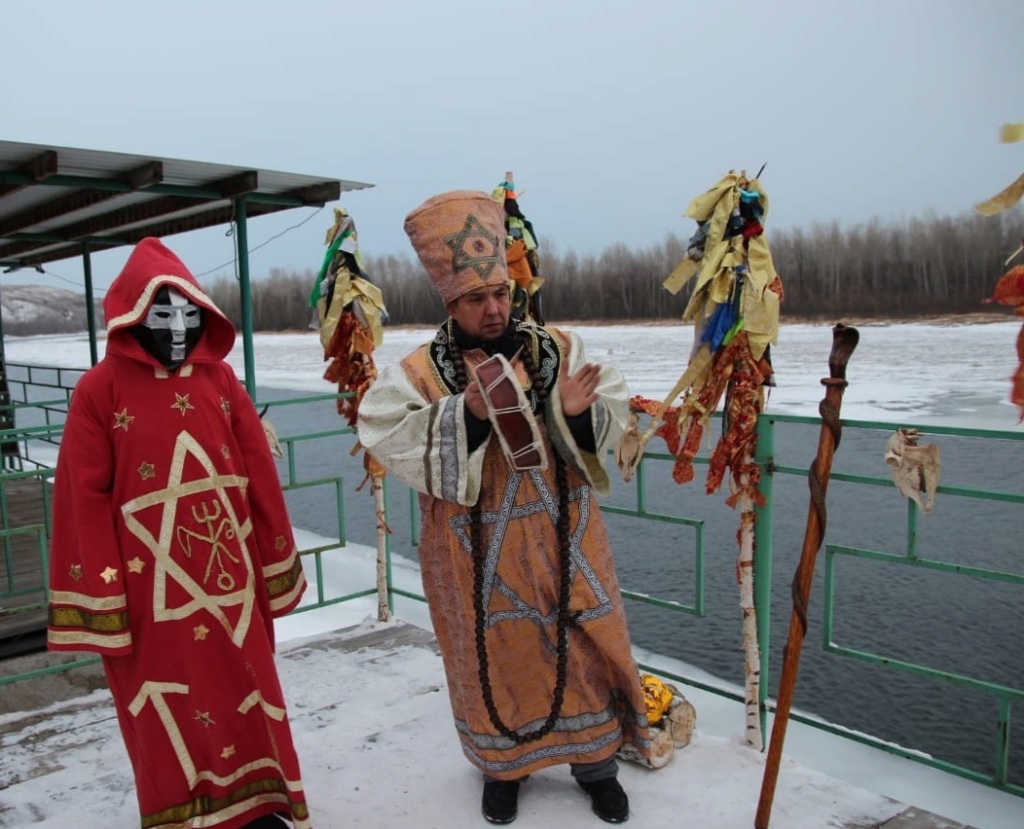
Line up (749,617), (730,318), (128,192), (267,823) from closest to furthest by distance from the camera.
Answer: (267,823)
(730,318)
(749,617)
(128,192)

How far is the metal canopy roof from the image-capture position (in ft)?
15.1

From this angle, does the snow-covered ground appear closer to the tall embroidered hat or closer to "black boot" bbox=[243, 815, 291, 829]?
"black boot" bbox=[243, 815, 291, 829]

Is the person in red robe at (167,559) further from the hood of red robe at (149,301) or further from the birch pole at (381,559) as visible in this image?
the birch pole at (381,559)

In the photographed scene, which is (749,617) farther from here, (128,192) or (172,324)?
(128,192)

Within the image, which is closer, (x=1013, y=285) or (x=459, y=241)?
(x=1013, y=285)

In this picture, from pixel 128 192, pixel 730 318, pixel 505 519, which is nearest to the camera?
pixel 505 519

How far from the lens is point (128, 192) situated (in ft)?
16.6

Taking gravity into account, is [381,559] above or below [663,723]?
above

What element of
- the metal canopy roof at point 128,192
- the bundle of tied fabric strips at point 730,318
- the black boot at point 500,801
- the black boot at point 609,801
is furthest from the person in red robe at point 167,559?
the metal canopy roof at point 128,192

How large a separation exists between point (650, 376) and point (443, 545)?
11098 millimetres

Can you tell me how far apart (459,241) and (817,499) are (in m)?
1.13

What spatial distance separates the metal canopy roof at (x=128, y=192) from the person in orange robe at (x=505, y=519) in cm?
316

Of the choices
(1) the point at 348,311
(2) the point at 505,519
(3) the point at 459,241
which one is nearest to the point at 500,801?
(2) the point at 505,519

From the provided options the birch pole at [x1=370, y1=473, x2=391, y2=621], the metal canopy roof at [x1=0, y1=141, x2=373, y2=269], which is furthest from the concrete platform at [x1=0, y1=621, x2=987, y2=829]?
the metal canopy roof at [x1=0, y1=141, x2=373, y2=269]
